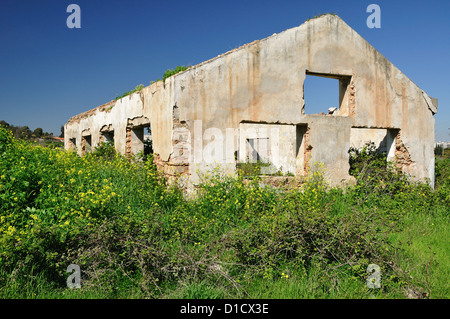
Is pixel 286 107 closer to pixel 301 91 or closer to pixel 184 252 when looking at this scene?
pixel 301 91

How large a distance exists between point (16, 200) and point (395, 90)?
907cm

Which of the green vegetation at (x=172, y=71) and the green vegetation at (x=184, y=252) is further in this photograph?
the green vegetation at (x=172, y=71)

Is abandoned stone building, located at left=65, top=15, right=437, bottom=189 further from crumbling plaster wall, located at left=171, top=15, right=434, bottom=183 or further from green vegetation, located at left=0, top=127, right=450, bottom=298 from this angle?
green vegetation, located at left=0, top=127, right=450, bottom=298

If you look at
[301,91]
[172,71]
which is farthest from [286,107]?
[172,71]

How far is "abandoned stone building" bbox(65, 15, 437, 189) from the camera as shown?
6812mm

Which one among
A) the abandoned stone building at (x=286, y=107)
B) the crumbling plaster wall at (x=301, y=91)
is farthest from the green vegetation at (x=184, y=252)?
the crumbling plaster wall at (x=301, y=91)

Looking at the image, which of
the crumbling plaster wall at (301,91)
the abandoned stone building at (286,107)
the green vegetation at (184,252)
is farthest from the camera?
the crumbling plaster wall at (301,91)

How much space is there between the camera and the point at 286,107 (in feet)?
24.9

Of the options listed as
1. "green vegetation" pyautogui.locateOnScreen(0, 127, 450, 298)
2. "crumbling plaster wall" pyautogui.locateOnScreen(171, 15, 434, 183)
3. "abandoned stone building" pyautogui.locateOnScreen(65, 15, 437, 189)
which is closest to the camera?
"green vegetation" pyautogui.locateOnScreen(0, 127, 450, 298)

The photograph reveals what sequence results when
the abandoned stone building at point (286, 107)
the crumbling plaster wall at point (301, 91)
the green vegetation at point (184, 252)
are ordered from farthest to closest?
the crumbling plaster wall at point (301, 91), the abandoned stone building at point (286, 107), the green vegetation at point (184, 252)

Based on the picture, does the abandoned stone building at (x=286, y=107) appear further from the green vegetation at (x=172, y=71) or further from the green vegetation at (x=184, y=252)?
the green vegetation at (x=184, y=252)

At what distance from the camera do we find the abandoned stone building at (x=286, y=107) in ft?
22.4

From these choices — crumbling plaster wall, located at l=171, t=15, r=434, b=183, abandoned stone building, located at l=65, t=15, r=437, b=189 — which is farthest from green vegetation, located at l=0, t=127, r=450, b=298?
crumbling plaster wall, located at l=171, t=15, r=434, b=183
